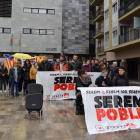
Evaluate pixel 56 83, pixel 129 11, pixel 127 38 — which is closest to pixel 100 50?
pixel 127 38

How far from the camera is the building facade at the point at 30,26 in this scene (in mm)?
29734

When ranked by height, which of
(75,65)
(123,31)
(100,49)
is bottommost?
(75,65)

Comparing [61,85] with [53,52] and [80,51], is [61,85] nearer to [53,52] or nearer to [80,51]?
[53,52]

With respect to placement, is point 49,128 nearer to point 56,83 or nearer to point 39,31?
point 56,83

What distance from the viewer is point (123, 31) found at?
80.0ft

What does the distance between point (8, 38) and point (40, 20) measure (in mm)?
5890

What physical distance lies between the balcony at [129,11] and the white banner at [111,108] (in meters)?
16.5

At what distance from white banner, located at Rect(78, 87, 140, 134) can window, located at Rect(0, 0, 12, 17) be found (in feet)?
92.3

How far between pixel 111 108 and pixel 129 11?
1845cm

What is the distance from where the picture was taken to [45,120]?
A: 5863 mm

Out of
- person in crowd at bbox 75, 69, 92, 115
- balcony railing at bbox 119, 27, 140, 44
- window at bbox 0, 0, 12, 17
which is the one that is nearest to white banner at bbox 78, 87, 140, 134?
person in crowd at bbox 75, 69, 92, 115

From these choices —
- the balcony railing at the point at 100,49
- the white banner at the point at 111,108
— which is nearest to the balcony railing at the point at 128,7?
the balcony railing at the point at 100,49

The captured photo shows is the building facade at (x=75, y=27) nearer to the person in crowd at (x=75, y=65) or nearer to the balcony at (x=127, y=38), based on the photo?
the balcony at (x=127, y=38)

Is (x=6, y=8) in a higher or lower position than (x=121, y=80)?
higher
